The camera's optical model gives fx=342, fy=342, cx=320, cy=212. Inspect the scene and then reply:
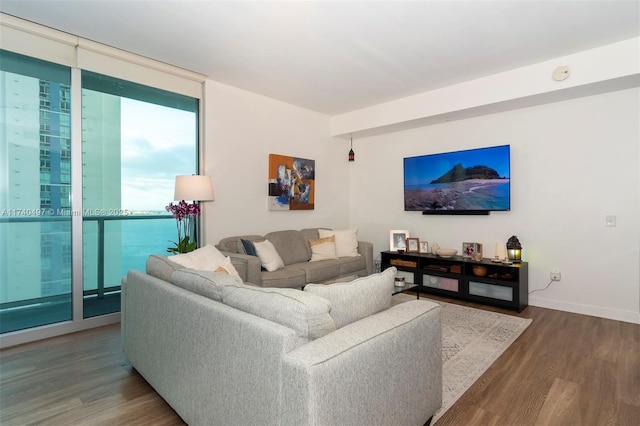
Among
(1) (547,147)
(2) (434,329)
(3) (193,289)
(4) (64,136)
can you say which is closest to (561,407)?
(2) (434,329)

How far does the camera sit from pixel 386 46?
3.18 m

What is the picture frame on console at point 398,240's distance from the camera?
4.95 meters

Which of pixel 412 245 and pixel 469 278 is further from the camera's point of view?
pixel 412 245

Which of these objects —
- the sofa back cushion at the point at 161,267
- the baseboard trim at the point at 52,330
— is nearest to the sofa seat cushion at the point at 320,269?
the sofa back cushion at the point at 161,267

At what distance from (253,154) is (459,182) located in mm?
2765

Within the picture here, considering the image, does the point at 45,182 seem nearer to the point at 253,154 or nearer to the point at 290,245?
the point at 253,154

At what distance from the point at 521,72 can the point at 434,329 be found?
3249mm

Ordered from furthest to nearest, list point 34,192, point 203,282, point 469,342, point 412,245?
point 412,245
point 34,192
point 469,342
point 203,282

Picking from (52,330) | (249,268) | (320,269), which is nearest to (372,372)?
(249,268)

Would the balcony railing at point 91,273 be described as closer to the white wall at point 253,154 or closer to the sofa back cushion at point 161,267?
the white wall at point 253,154

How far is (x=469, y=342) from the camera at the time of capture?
291 centimetres

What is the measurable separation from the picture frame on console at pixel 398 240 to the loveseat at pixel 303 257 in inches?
13.7

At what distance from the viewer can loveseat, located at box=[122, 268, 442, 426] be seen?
1191mm

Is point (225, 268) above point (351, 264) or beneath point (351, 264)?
above
